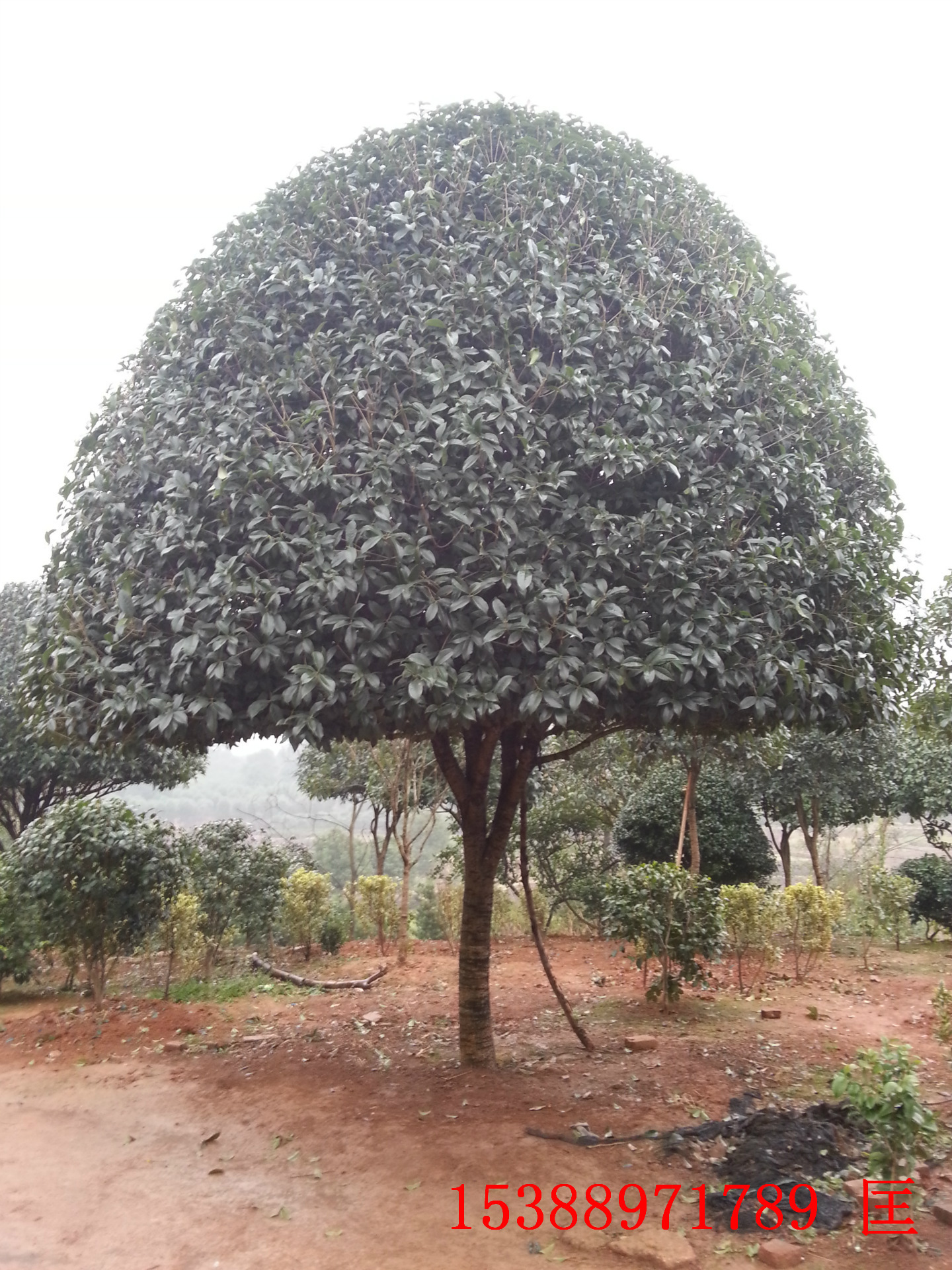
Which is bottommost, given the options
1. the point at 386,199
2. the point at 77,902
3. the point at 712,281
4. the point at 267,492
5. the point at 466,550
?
the point at 77,902

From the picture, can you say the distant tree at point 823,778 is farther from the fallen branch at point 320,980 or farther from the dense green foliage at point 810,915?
Answer: the fallen branch at point 320,980

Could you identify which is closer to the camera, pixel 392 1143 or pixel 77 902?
pixel 392 1143

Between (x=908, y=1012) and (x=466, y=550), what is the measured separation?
23.1 feet

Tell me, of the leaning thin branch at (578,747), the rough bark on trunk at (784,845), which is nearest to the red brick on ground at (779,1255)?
the leaning thin branch at (578,747)

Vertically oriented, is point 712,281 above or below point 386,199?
below

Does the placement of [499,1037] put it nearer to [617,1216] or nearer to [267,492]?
[617,1216]

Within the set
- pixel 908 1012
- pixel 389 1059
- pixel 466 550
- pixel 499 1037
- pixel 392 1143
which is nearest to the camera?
pixel 466 550

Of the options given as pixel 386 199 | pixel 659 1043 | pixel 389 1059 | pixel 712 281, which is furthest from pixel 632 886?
pixel 386 199

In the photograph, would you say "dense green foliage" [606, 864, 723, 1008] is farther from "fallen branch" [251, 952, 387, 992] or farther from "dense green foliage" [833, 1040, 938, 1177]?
"dense green foliage" [833, 1040, 938, 1177]

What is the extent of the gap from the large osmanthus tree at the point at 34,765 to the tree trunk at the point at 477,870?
5.49 m

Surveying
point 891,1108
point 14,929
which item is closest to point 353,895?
point 14,929

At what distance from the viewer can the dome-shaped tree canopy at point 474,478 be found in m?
4.67

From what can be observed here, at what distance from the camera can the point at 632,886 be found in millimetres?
8562

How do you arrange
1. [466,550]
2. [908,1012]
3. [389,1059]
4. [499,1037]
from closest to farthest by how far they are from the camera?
[466,550], [389,1059], [499,1037], [908,1012]
